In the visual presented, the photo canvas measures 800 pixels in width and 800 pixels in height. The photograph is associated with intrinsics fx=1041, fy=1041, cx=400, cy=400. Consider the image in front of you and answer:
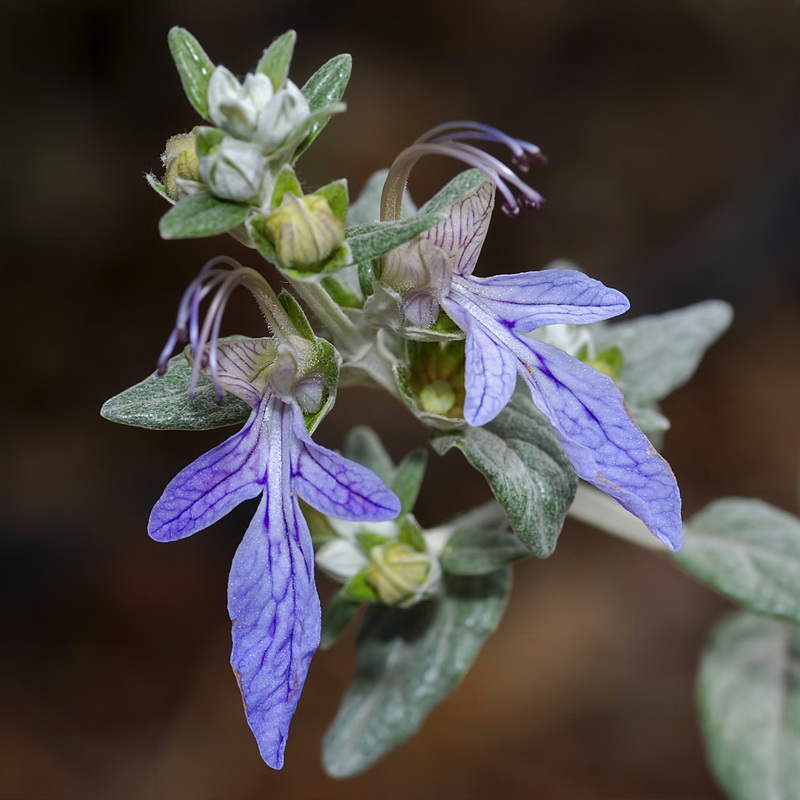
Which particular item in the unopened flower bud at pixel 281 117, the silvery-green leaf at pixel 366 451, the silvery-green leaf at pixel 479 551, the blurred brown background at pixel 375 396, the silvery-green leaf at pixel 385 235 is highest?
the unopened flower bud at pixel 281 117

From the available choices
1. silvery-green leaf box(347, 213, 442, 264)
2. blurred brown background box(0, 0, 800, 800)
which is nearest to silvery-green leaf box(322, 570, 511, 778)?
silvery-green leaf box(347, 213, 442, 264)

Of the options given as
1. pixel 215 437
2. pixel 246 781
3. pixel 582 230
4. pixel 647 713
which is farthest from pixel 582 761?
pixel 582 230

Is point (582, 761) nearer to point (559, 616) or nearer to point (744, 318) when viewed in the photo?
point (559, 616)

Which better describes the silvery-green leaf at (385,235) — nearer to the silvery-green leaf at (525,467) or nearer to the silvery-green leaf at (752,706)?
the silvery-green leaf at (525,467)

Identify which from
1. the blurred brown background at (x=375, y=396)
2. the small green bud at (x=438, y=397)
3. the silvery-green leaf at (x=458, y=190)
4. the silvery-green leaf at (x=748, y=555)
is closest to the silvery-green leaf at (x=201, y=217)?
the silvery-green leaf at (x=458, y=190)

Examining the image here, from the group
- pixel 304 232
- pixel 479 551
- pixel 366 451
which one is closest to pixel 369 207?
pixel 366 451
